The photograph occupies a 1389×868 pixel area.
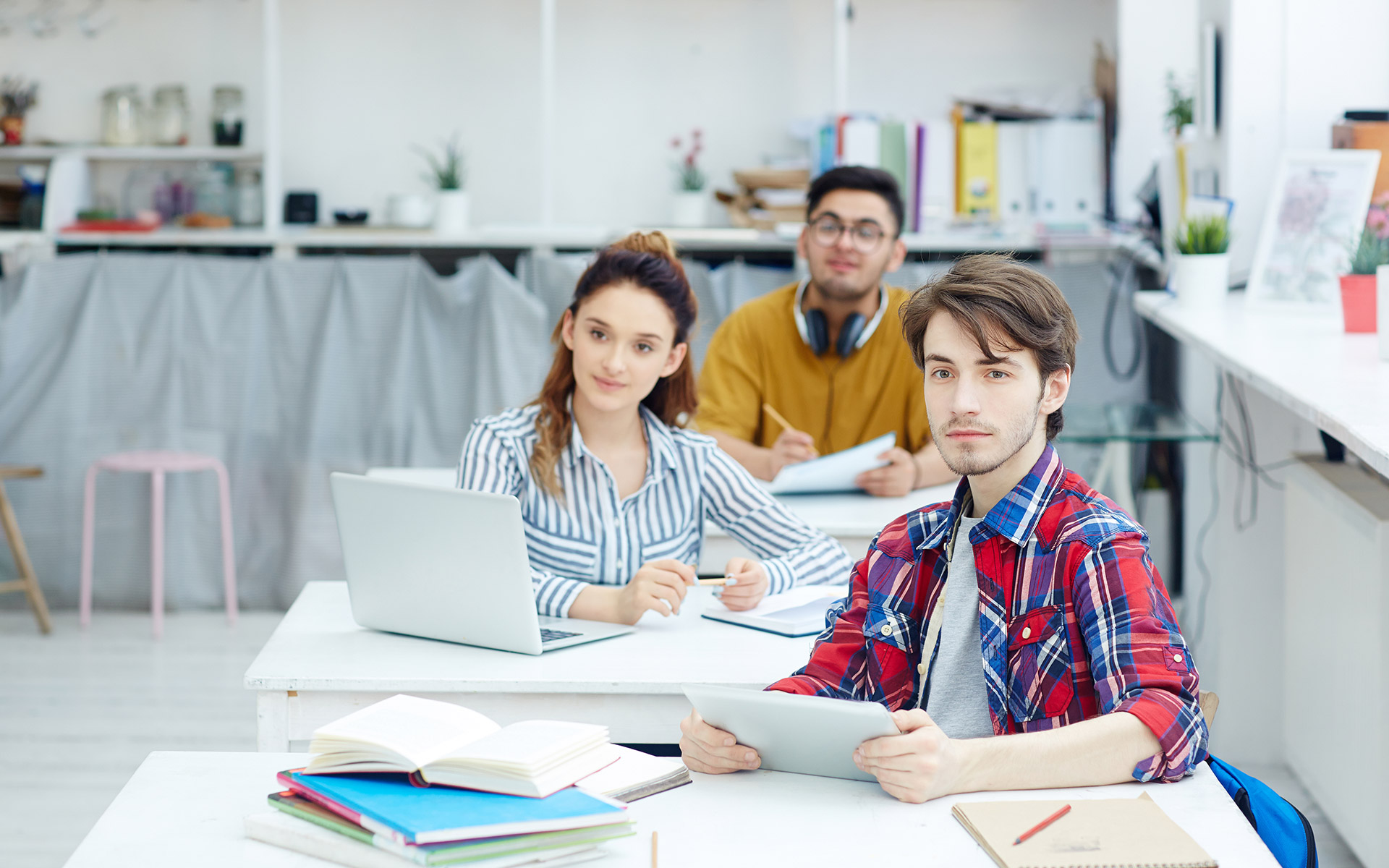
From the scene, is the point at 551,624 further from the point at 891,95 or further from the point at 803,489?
the point at 891,95

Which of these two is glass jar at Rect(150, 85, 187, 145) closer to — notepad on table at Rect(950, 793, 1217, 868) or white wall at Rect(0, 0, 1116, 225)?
white wall at Rect(0, 0, 1116, 225)

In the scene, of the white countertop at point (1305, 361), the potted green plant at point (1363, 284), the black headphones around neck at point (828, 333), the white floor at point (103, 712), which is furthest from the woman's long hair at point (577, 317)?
the white floor at point (103, 712)

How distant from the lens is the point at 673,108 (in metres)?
4.76

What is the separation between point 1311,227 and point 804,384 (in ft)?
3.48

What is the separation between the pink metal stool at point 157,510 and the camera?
13.4ft

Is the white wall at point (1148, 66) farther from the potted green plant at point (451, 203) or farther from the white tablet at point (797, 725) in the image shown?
the white tablet at point (797, 725)

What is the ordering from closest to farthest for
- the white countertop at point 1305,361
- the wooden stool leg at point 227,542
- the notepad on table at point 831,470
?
the white countertop at point 1305,361 → the notepad on table at point 831,470 → the wooden stool leg at point 227,542

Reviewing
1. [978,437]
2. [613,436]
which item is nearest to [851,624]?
[978,437]

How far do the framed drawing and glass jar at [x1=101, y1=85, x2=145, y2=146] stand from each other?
346 centimetres

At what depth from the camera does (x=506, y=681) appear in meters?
1.71

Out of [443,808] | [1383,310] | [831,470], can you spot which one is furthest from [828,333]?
[443,808]

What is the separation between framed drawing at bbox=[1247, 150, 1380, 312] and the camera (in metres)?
2.69

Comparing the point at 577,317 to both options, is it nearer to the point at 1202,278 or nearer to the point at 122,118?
the point at 1202,278

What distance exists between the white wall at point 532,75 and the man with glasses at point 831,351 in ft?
5.78
